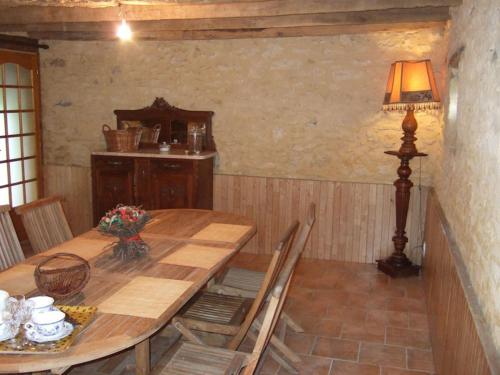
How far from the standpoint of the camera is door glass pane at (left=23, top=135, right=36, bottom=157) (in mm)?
5641

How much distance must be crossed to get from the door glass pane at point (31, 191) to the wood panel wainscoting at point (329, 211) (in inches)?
84.8

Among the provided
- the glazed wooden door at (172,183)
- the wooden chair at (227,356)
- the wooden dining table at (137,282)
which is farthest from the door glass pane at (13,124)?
the wooden chair at (227,356)

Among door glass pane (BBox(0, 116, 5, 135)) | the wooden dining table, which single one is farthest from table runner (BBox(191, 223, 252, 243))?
door glass pane (BBox(0, 116, 5, 135))

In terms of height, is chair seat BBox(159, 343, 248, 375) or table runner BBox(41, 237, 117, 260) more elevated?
table runner BBox(41, 237, 117, 260)

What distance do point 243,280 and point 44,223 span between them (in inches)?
52.0

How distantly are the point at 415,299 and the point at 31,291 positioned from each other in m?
3.01

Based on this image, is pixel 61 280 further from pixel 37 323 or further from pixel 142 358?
pixel 142 358

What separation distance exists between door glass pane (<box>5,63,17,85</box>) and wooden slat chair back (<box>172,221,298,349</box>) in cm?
366

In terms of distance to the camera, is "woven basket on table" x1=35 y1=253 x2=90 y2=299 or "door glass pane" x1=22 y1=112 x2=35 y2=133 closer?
"woven basket on table" x1=35 y1=253 x2=90 y2=299

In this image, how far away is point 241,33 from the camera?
4.83m

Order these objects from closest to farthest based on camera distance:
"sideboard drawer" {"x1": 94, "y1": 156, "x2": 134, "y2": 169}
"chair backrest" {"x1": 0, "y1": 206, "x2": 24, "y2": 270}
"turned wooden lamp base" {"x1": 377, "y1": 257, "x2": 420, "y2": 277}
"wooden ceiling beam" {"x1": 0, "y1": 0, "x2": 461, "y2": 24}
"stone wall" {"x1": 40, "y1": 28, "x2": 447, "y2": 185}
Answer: "chair backrest" {"x1": 0, "y1": 206, "x2": 24, "y2": 270}
"wooden ceiling beam" {"x1": 0, "y1": 0, "x2": 461, "y2": 24}
"turned wooden lamp base" {"x1": 377, "y1": 257, "x2": 420, "y2": 277}
"stone wall" {"x1": 40, "y1": 28, "x2": 447, "y2": 185}
"sideboard drawer" {"x1": 94, "y1": 156, "x2": 134, "y2": 169}

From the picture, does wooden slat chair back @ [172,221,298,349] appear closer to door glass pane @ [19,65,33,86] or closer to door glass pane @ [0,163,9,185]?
door glass pane @ [0,163,9,185]

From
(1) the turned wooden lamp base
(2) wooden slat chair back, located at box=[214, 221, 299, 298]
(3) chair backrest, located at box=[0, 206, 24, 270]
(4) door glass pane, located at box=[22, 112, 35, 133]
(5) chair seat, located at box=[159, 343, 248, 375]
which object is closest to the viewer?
(5) chair seat, located at box=[159, 343, 248, 375]

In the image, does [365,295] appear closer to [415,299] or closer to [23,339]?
[415,299]
